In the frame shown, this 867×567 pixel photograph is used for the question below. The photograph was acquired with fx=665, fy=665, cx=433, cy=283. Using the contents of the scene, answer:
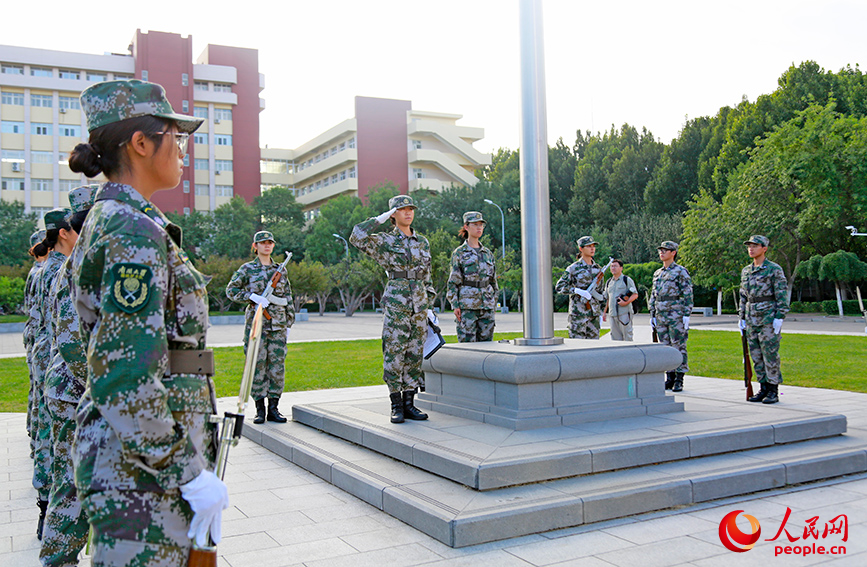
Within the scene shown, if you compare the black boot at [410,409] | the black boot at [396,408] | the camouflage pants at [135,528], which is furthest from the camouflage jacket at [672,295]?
the camouflage pants at [135,528]

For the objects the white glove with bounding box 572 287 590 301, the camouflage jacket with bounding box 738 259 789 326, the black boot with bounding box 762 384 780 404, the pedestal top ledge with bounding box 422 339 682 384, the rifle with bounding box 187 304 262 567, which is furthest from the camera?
the white glove with bounding box 572 287 590 301

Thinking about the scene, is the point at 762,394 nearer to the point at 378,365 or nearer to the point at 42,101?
the point at 378,365

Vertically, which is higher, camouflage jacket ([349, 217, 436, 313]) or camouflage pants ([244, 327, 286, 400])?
camouflage jacket ([349, 217, 436, 313])

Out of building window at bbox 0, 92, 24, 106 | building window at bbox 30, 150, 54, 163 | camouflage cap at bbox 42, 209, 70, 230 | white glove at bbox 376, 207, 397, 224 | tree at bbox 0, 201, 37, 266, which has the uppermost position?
building window at bbox 0, 92, 24, 106

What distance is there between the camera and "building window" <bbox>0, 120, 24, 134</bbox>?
5653 centimetres

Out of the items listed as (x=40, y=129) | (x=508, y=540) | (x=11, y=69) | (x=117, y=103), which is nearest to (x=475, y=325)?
(x=508, y=540)

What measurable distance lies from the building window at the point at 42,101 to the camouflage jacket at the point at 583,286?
6095cm

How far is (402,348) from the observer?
21.8 feet

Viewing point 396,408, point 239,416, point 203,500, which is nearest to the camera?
point 203,500

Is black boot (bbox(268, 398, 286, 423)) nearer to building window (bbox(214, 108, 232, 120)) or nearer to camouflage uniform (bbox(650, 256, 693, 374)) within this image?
camouflage uniform (bbox(650, 256, 693, 374))

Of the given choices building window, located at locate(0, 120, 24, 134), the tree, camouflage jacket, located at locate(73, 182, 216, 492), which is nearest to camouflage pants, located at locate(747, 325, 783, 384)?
camouflage jacket, located at locate(73, 182, 216, 492)

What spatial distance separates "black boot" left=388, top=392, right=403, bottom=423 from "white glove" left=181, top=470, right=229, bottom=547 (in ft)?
14.6

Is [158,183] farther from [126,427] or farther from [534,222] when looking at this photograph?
[534,222]

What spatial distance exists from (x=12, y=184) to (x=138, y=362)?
66.0m
